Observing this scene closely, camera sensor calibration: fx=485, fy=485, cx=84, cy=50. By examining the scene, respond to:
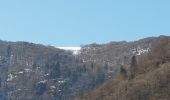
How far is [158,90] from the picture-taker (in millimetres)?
169125

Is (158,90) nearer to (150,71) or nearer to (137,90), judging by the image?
(137,90)

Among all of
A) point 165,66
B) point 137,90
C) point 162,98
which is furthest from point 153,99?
point 165,66

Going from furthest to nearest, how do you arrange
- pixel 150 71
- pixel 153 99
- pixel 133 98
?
pixel 150 71 < pixel 133 98 < pixel 153 99

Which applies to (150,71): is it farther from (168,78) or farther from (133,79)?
(168,78)

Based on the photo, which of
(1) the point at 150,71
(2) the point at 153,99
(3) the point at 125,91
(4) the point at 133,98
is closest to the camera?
(2) the point at 153,99

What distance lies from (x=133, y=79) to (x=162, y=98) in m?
36.2

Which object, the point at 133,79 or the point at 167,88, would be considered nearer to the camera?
the point at 167,88

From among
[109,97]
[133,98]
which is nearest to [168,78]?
[133,98]

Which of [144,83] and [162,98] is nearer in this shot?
[162,98]

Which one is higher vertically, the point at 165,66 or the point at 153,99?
the point at 165,66

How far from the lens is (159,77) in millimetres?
177625

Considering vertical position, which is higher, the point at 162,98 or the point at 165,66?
the point at 165,66

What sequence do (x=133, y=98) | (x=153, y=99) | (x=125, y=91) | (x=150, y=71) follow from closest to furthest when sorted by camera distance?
1. (x=153, y=99)
2. (x=133, y=98)
3. (x=125, y=91)
4. (x=150, y=71)

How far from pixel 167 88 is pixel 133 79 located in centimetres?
3165
